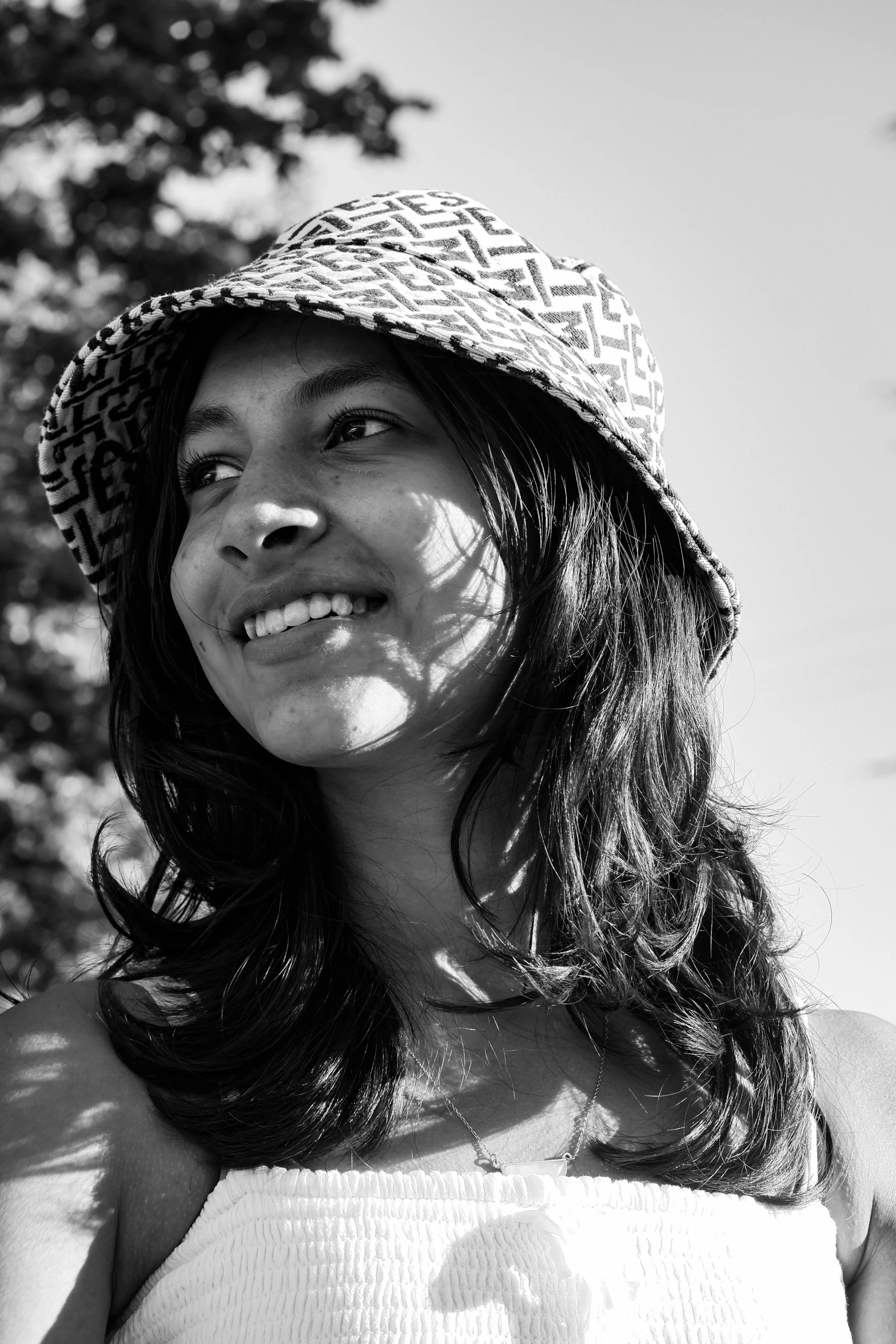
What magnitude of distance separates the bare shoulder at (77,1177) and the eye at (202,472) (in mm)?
851

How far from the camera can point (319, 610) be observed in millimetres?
2033

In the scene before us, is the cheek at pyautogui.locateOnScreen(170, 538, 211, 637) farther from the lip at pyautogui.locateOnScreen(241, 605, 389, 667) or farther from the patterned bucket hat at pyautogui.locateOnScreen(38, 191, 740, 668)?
the patterned bucket hat at pyautogui.locateOnScreen(38, 191, 740, 668)

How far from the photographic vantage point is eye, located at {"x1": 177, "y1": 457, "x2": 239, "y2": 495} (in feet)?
7.41

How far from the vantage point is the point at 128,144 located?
25.5ft

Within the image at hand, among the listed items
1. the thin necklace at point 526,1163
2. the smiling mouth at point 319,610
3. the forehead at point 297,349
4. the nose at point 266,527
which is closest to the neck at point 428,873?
the thin necklace at point 526,1163

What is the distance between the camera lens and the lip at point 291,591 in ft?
6.64

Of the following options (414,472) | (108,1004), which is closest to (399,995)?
(108,1004)

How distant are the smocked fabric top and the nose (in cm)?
85

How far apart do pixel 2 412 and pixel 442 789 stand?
21.7 ft

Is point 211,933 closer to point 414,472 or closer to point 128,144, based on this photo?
point 414,472

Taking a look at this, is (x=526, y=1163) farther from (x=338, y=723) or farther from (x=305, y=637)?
(x=305, y=637)

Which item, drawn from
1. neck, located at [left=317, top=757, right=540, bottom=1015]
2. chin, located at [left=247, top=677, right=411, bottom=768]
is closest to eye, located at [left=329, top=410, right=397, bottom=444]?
chin, located at [left=247, top=677, right=411, bottom=768]

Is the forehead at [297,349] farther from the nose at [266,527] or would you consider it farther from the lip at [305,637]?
the lip at [305,637]

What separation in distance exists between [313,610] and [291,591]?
0.04m
